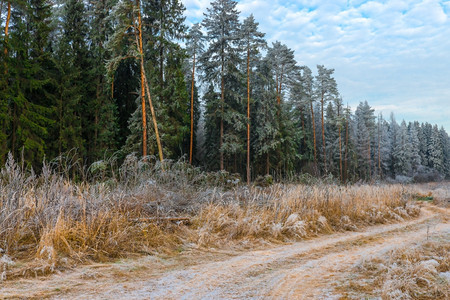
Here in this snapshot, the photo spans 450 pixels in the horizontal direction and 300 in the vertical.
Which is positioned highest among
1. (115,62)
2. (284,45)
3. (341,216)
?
(284,45)

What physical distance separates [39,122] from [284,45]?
87.9ft

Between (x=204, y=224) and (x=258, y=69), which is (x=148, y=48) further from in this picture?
(x=204, y=224)

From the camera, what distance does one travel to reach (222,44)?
2333 centimetres

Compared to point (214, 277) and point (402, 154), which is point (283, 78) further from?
point (402, 154)

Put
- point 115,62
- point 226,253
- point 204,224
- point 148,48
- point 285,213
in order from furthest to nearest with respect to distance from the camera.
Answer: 1. point 148,48
2. point 115,62
3. point 285,213
4. point 204,224
5. point 226,253

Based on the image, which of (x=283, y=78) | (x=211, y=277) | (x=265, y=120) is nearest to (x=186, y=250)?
(x=211, y=277)

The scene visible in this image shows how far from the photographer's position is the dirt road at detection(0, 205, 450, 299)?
270cm

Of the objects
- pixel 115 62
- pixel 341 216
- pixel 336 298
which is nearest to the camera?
pixel 336 298

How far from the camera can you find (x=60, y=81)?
18.8 meters

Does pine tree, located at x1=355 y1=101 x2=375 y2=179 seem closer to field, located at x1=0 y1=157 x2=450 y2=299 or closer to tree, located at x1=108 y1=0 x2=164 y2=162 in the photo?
tree, located at x1=108 y1=0 x2=164 y2=162

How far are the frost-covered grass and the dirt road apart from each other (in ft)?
0.76

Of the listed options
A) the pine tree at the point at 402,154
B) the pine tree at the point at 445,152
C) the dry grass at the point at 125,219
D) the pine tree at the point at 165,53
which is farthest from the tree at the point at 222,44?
the pine tree at the point at 445,152

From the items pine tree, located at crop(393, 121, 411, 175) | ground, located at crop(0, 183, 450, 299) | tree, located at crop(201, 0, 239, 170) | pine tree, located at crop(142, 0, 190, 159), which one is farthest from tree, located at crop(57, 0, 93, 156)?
pine tree, located at crop(393, 121, 411, 175)

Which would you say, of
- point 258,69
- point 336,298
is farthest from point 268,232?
point 258,69
